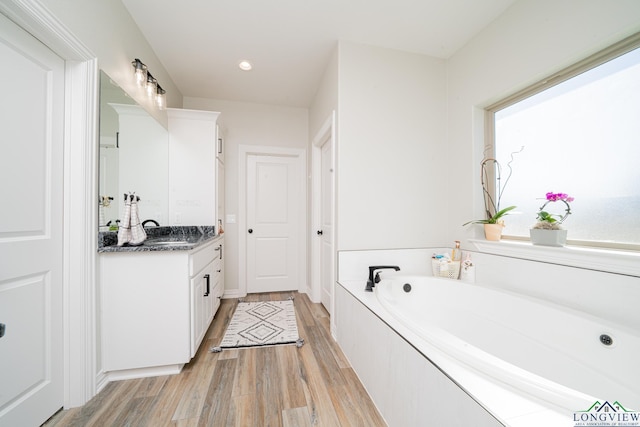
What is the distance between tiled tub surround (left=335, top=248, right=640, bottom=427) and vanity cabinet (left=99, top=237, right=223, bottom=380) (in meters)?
1.13

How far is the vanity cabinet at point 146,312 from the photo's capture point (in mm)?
1412

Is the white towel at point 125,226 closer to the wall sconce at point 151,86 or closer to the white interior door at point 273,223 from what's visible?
the wall sconce at point 151,86

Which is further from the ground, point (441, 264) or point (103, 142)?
point (103, 142)

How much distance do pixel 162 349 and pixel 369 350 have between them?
4.39ft

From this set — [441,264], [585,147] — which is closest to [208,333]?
[441,264]

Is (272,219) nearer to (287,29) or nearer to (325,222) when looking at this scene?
(325,222)

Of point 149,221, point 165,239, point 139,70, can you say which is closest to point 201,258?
point 165,239

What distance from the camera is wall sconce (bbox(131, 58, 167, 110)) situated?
1.74 m

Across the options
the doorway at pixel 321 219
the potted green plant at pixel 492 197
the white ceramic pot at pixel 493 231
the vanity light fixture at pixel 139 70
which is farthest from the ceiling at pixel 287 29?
the white ceramic pot at pixel 493 231

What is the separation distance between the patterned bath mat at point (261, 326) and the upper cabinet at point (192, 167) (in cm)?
105

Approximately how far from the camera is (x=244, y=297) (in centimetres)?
296

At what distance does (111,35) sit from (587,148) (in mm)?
3050

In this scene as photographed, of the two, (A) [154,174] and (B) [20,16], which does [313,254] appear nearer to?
(A) [154,174]

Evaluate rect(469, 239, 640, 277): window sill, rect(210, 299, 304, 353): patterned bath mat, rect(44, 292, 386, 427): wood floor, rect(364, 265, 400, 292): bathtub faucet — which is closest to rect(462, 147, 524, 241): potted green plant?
rect(469, 239, 640, 277): window sill
